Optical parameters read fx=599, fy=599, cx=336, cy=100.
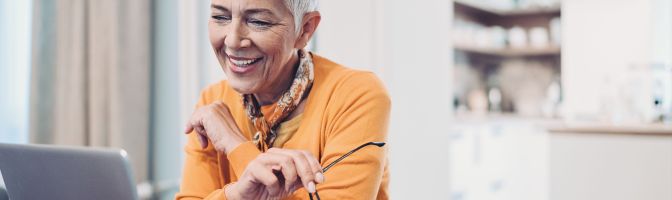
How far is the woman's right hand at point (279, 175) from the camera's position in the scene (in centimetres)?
81

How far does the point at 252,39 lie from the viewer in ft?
3.16

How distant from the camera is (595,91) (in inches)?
190

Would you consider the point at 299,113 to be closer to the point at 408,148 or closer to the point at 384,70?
the point at 384,70

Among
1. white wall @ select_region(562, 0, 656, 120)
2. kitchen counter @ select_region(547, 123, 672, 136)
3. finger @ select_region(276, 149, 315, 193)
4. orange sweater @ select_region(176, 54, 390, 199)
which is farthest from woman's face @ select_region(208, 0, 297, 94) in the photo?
white wall @ select_region(562, 0, 656, 120)

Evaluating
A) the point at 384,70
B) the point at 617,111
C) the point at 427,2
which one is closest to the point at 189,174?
the point at 384,70

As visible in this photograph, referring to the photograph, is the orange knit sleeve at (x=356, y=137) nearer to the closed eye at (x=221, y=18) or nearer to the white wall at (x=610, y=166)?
the closed eye at (x=221, y=18)

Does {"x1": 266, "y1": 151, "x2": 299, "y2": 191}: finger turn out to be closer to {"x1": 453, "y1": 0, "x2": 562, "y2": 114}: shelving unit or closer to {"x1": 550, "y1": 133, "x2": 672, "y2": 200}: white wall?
{"x1": 550, "y1": 133, "x2": 672, "y2": 200}: white wall

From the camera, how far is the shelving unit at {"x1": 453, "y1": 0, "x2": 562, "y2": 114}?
5.02 metres

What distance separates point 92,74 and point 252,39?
159 cm

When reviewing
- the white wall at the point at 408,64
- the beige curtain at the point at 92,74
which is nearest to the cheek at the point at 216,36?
the white wall at the point at 408,64

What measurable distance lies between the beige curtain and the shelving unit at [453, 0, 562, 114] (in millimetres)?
2866

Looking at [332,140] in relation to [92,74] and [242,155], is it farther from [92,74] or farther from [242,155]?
[92,74]

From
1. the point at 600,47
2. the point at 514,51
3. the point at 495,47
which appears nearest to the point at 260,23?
the point at 600,47

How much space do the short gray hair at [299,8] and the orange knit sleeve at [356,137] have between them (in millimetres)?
135
